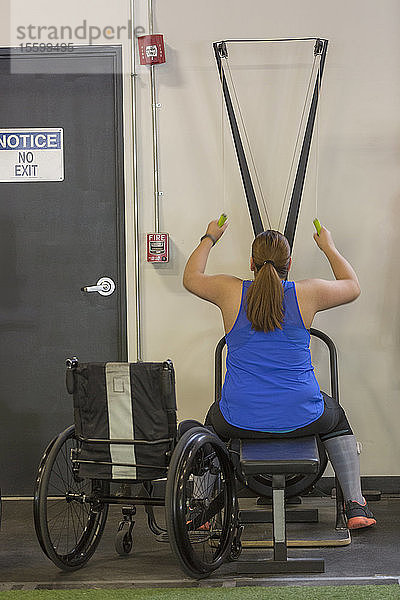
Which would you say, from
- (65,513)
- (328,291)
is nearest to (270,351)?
(328,291)

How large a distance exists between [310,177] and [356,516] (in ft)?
5.13

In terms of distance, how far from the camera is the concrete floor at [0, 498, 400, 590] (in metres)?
2.99

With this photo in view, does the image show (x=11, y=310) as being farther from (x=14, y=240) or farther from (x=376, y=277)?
(x=376, y=277)

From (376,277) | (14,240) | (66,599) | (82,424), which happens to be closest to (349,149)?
(376,277)

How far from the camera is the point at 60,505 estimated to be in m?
4.11

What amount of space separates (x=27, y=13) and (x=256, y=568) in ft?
8.87

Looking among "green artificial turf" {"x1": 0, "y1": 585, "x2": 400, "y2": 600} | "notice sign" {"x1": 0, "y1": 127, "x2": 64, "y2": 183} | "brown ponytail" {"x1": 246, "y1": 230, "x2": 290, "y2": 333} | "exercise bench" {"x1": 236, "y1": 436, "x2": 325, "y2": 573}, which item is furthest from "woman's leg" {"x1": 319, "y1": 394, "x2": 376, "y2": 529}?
"notice sign" {"x1": 0, "y1": 127, "x2": 64, "y2": 183}

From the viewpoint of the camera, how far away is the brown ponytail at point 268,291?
3.23 meters

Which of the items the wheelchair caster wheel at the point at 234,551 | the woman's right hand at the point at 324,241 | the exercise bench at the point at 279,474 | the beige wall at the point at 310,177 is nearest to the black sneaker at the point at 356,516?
the exercise bench at the point at 279,474

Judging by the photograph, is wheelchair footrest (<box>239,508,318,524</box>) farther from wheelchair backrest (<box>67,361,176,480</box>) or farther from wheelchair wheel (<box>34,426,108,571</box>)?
wheelchair backrest (<box>67,361,176,480</box>)

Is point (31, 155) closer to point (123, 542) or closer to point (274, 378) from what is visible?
point (274, 378)

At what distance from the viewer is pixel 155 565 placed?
3199 mm

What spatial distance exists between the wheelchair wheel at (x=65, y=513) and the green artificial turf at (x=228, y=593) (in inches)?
6.3

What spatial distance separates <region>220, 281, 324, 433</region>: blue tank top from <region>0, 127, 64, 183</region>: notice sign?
1391 mm
